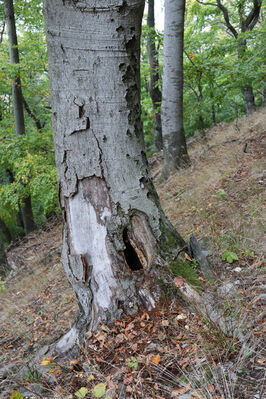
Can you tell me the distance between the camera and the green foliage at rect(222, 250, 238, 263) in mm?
2629

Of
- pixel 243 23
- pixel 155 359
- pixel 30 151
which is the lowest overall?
pixel 155 359

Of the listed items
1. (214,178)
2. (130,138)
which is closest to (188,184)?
(214,178)

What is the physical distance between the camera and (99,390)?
65.4 inches

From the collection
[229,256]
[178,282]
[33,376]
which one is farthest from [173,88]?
[33,376]

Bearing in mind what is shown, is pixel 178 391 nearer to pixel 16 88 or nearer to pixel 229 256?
pixel 229 256

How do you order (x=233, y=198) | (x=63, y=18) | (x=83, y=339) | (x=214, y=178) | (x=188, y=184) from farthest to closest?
(x=188, y=184) < (x=214, y=178) < (x=233, y=198) < (x=83, y=339) < (x=63, y=18)

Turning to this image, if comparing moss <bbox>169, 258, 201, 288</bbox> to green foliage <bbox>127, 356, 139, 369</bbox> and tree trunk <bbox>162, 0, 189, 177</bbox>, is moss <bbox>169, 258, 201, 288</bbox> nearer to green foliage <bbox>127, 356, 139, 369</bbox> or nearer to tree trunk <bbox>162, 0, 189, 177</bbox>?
green foliage <bbox>127, 356, 139, 369</bbox>

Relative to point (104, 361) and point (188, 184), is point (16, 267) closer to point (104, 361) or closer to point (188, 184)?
point (188, 184)

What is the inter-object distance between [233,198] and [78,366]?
9.80ft

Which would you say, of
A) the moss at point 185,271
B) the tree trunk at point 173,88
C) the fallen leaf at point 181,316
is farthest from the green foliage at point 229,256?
the tree trunk at point 173,88

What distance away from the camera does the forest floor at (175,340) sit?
1.59 metres

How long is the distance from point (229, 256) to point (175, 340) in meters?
1.03

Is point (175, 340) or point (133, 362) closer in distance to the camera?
point (133, 362)

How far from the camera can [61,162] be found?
222cm
